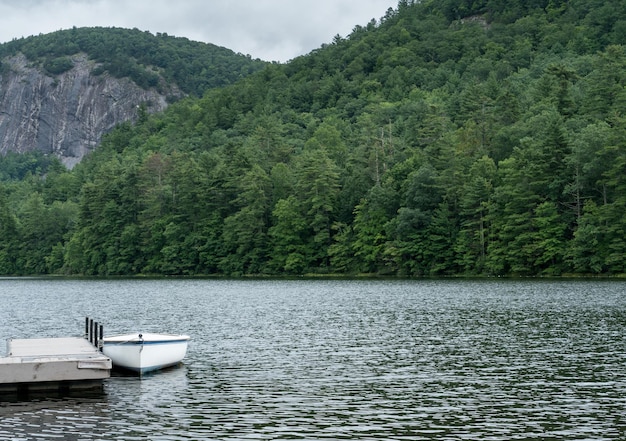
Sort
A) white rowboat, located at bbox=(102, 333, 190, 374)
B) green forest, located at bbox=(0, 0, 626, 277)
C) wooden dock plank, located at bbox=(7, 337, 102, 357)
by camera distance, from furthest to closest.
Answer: green forest, located at bbox=(0, 0, 626, 277) < white rowboat, located at bbox=(102, 333, 190, 374) < wooden dock plank, located at bbox=(7, 337, 102, 357)

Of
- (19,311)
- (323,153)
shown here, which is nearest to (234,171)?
(323,153)

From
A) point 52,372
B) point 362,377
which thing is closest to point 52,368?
point 52,372

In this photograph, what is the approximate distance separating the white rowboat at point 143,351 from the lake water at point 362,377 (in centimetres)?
76

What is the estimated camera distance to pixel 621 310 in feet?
207

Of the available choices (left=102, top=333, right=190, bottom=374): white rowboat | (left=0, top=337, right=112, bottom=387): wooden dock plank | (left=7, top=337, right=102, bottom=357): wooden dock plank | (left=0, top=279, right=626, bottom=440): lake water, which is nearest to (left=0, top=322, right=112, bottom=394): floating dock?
(left=0, top=337, right=112, bottom=387): wooden dock plank

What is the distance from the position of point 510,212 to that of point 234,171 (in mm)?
59045

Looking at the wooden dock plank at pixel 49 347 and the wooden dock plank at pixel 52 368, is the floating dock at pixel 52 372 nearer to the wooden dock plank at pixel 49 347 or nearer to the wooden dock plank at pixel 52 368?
the wooden dock plank at pixel 52 368

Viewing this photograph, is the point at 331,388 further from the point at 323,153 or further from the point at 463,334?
the point at 323,153

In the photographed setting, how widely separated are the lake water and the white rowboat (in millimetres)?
762

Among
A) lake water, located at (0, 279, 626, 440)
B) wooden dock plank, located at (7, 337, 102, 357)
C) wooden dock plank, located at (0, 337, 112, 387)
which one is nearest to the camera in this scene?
lake water, located at (0, 279, 626, 440)

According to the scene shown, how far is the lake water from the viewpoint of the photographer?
27.2 metres

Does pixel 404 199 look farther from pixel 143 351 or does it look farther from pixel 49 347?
pixel 143 351

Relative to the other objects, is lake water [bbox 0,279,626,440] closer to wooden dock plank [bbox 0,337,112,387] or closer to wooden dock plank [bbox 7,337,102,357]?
wooden dock plank [bbox 0,337,112,387]

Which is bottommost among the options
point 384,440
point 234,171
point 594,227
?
point 384,440
